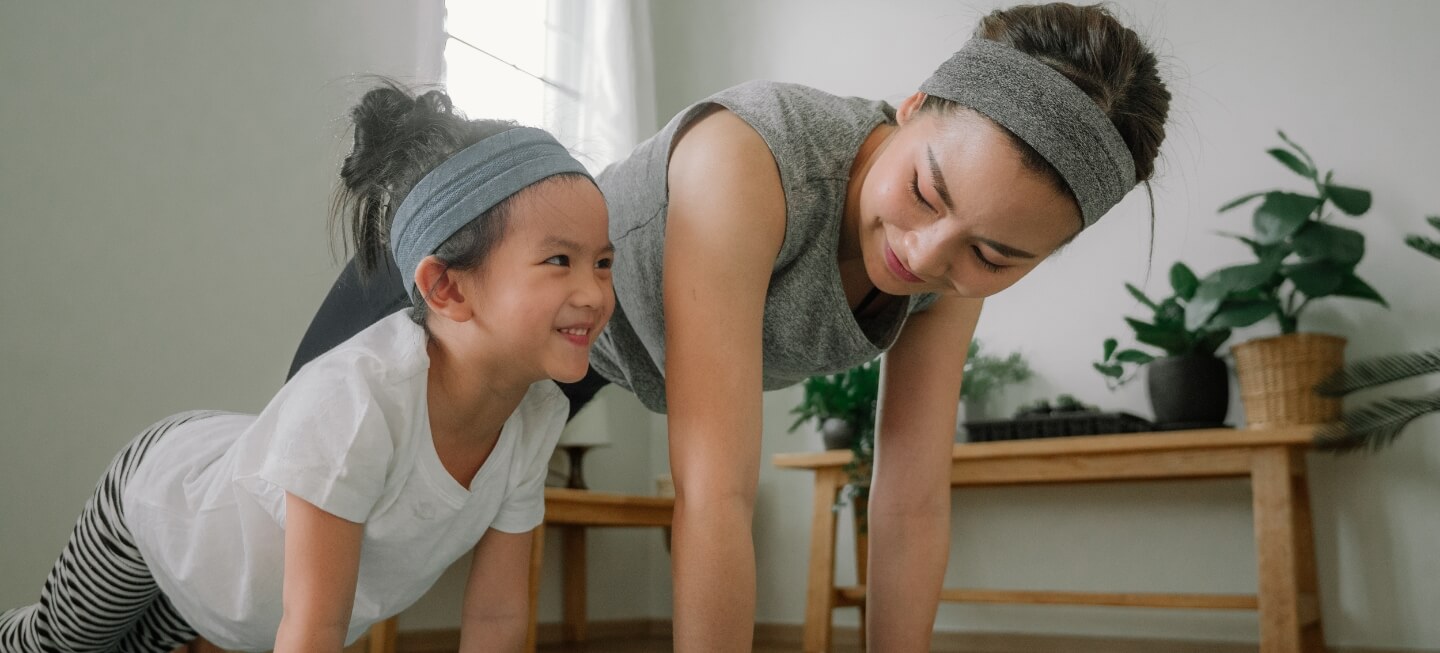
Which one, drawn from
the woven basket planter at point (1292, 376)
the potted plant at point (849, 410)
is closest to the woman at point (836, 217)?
the woven basket planter at point (1292, 376)

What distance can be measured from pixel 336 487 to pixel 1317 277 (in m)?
2.33

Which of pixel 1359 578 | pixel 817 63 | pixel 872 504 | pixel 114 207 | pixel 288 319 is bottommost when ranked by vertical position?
pixel 1359 578

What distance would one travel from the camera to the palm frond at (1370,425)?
2.31 metres

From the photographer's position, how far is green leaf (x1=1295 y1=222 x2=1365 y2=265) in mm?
2469

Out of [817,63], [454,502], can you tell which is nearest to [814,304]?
[454,502]

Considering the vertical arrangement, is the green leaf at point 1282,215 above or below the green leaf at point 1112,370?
above

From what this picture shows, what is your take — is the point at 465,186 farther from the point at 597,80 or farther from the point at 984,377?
the point at 597,80

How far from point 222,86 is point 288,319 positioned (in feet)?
1.95

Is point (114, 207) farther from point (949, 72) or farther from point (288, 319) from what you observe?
point (949, 72)

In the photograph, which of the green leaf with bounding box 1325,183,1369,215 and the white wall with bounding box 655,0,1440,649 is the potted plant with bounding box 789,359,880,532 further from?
the green leaf with bounding box 1325,183,1369,215

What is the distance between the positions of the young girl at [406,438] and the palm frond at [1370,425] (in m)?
1.90

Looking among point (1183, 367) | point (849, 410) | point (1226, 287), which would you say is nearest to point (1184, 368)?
point (1183, 367)

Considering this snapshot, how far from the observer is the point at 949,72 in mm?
1018

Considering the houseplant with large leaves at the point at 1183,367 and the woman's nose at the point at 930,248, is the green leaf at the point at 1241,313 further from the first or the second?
the woman's nose at the point at 930,248
